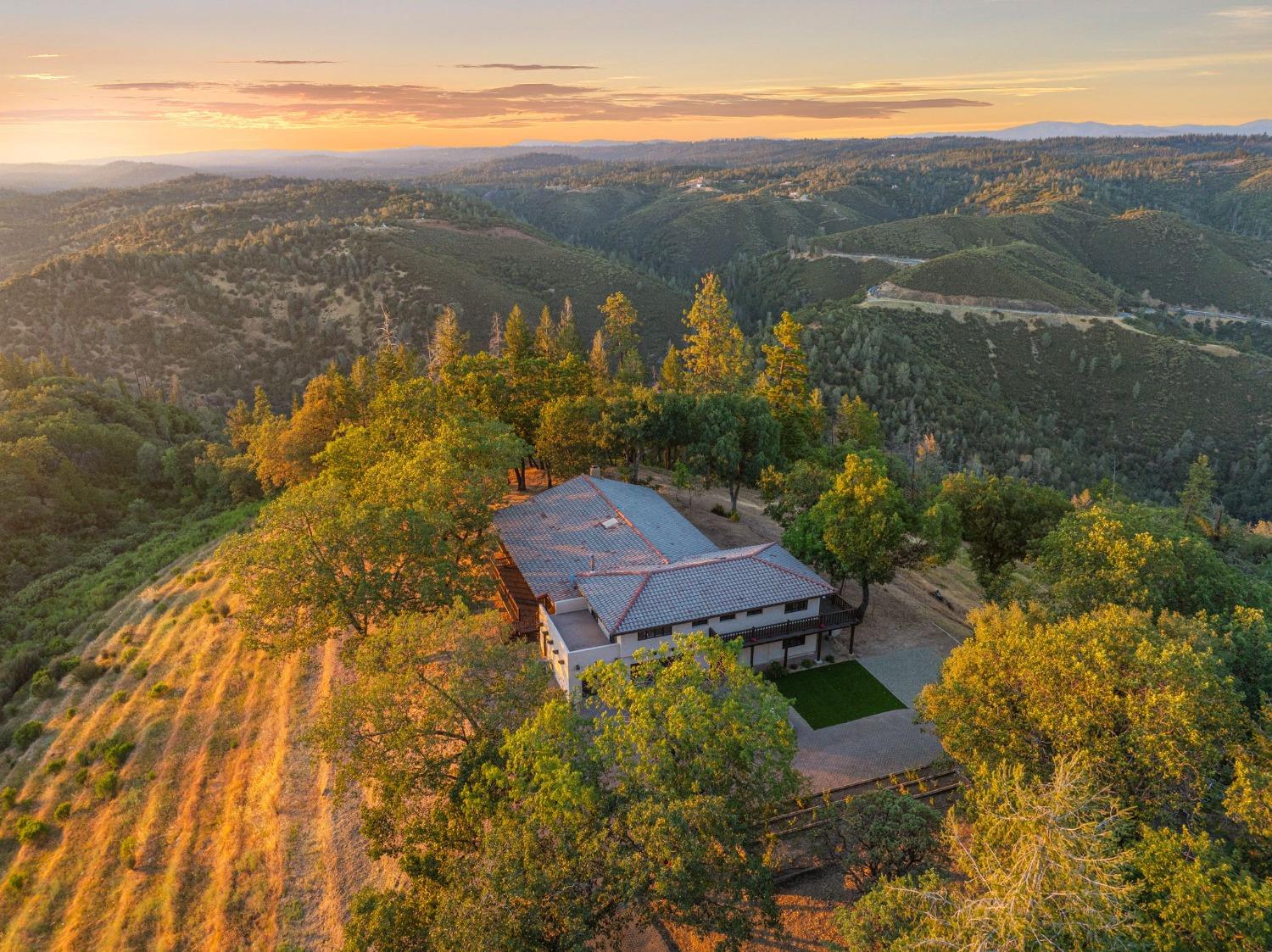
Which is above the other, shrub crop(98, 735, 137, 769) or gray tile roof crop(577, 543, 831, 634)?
gray tile roof crop(577, 543, 831, 634)

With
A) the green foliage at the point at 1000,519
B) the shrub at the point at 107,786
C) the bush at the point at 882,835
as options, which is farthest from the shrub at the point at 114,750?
the green foliage at the point at 1000,519

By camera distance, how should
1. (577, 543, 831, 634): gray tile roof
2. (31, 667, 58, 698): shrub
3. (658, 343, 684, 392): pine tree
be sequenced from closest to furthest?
(577, 543, 831, 634): gray tile roof
(31, 667, 58, 698): shrub
(658, 343, 684, 392): pine tree

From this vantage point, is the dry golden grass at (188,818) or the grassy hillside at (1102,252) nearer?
the dry golden grass at (188,818)

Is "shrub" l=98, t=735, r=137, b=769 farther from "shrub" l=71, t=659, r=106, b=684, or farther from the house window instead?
the house window

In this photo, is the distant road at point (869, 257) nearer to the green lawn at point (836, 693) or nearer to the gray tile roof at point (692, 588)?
the gray tile roof at point (692, 588)

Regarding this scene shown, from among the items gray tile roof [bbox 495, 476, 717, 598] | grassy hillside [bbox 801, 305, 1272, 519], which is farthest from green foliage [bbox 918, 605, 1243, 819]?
grassy hillside [bbox 801, 305, 1272, 519]

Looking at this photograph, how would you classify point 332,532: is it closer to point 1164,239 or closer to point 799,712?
point 799,712

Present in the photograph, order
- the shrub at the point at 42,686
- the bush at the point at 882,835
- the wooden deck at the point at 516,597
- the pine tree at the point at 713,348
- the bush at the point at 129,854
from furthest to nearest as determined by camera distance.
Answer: the pine tree at the point at 713,348, the shrub at the point at 42,686, the wooden deck at the point at 516,597, the bush at the point at 129,854, the bush at the point at 882,835
